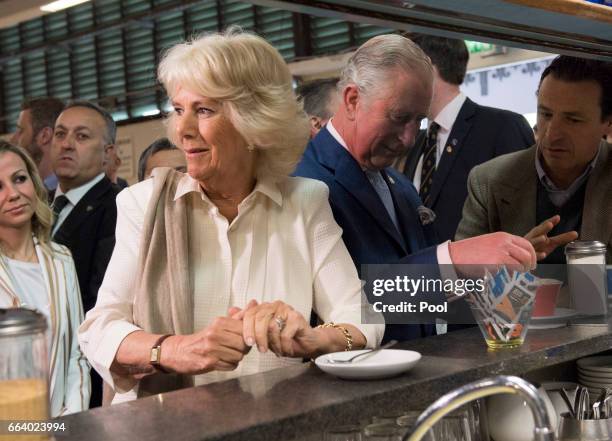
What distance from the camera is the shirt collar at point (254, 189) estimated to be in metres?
2.09

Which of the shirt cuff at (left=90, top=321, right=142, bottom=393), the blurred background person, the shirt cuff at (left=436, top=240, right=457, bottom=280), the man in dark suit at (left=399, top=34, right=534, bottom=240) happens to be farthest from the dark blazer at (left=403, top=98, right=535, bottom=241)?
the shirt cuff at (left=90, top=321, right=142, bottom=393)

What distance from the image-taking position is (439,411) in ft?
4.30

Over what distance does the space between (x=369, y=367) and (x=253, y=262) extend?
562mm

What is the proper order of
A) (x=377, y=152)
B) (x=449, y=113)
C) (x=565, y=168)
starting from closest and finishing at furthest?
(x=377, y=152), (x=565, y=168), (x=449, y=113)

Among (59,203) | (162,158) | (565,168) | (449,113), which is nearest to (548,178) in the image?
(565,168)

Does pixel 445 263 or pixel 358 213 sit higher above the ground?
pixel 358 213

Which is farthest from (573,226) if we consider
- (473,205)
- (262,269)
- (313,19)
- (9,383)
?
(313,19)

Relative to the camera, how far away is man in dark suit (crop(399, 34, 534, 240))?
→ 365 cm

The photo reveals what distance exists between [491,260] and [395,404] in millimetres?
605

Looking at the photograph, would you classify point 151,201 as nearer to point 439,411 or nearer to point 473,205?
point 439,411

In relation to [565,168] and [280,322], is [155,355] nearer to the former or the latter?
[280,322]

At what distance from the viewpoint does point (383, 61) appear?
2.58 meters

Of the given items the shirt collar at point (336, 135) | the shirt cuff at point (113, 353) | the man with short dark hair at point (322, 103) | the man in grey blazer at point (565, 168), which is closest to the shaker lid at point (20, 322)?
the shirt cuff at point (113, 353)

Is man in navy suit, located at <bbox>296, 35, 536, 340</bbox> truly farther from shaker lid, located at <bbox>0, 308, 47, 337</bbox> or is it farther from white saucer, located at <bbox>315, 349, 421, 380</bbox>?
shaker lid, located at <bbox>0, 308, 47, 337</bbox>
